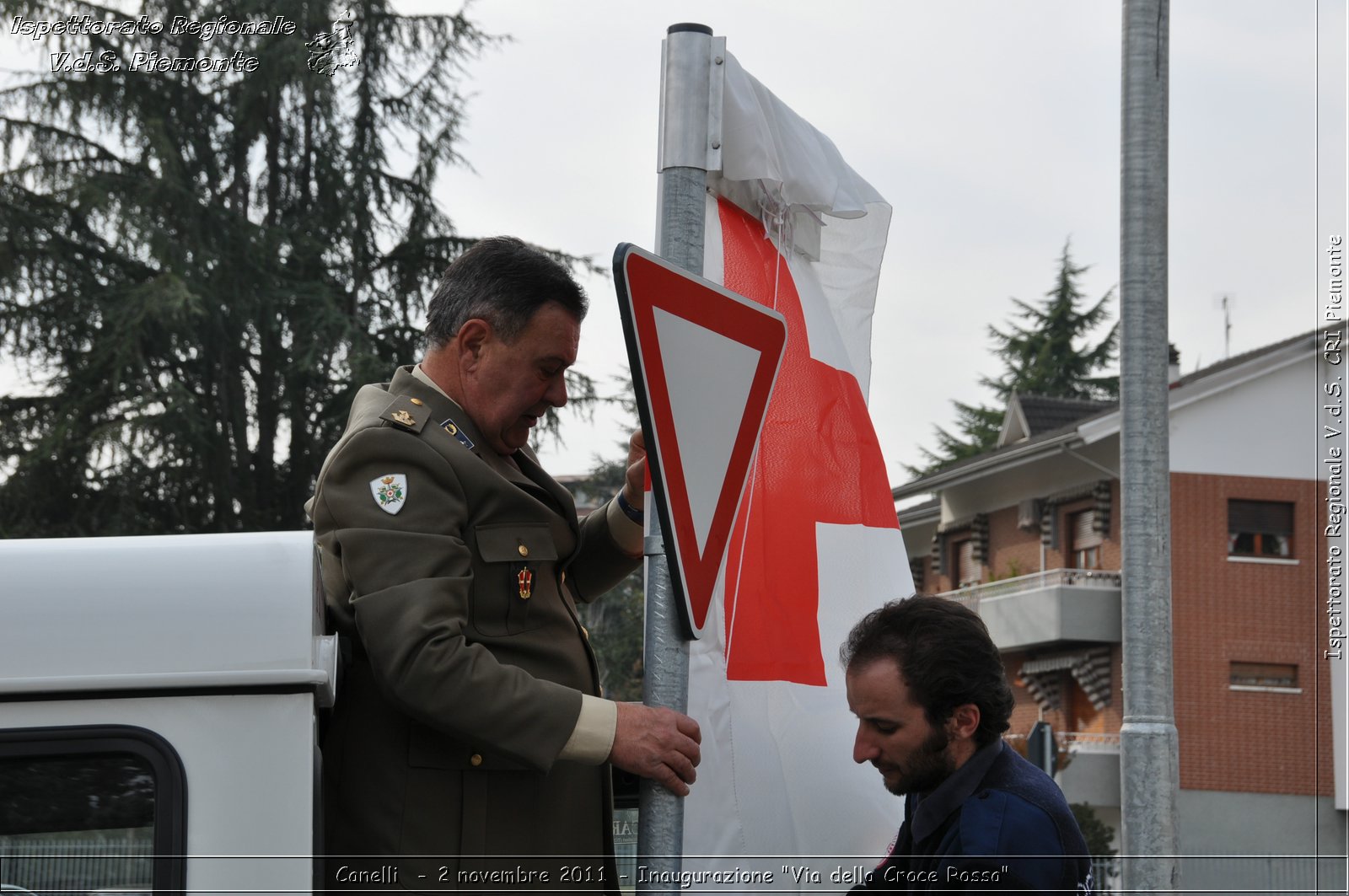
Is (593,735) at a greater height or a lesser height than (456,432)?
lesser

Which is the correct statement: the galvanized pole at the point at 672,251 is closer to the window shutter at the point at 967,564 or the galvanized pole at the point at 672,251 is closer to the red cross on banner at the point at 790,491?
the red cross on banner at the point at 790,491

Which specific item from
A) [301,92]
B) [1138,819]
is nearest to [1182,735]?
[301,92]

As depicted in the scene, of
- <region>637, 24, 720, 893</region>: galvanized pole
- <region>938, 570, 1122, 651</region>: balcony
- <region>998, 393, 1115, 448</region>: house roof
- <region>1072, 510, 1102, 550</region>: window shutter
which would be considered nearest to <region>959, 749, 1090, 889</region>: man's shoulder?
<region>637, 24, 720, 893</region>: galvanized pole

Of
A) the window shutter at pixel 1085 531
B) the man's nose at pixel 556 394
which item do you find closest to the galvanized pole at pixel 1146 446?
the man's nose at pixel 556 394

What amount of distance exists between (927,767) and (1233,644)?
32.6 m

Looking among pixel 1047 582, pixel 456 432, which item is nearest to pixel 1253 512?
pixel 1047 582

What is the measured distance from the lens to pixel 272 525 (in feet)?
76.0

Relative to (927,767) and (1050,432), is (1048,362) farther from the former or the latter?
(927,767)

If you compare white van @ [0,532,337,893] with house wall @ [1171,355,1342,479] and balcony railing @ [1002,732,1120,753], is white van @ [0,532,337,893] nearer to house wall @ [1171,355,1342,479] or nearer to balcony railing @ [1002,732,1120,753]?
balcony railing @ [1002,732,1120,753]

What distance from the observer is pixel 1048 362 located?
5666cm

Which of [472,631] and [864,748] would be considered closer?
[472,631]

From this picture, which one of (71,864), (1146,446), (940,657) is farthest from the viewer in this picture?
(1146,446)

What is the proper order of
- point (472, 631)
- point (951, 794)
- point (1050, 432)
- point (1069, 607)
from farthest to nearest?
1. point (1050, 432)
2. point (1069, 607)
3. point (951, 794)
4. point (472, 631)

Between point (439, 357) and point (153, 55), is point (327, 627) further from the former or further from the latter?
point (153, 55)
